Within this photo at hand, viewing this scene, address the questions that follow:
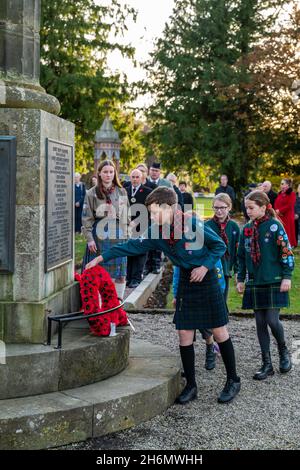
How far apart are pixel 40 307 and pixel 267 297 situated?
2315 mm

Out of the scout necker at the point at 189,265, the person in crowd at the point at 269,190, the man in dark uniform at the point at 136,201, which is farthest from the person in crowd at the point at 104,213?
the person in crowd at the point at 269,190

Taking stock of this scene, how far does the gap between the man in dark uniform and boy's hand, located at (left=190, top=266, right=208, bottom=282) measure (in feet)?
19.1

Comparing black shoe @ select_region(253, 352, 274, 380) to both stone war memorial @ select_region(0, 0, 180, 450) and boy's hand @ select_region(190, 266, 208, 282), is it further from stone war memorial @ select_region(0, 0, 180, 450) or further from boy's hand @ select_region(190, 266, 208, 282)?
boy's hand @ select_region(190, 266, 208, 282)

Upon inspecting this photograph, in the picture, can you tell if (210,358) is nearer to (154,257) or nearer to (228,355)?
(228,355)

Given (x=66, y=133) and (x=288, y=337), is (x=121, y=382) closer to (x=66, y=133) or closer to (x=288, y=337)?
(x=66, y=133)

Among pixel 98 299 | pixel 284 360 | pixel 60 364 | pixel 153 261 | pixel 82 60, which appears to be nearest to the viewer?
pixel 60 364

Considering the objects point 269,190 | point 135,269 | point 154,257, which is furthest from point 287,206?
point 135,269

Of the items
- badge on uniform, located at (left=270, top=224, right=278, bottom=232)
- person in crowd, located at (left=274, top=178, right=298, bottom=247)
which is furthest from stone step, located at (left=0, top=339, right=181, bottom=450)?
person in crowd, located at (left=274, top=178, right=298, bottom=247)

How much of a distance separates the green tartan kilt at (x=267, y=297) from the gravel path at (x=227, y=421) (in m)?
0.70

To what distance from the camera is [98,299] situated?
231 inches

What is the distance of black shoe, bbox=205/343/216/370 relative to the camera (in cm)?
657

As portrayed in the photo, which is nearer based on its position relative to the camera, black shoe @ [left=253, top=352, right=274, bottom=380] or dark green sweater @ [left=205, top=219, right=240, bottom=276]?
black shoe @ [left=253, top=352, right=274, bottom=380]

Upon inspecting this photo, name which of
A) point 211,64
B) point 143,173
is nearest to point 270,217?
point 143,173

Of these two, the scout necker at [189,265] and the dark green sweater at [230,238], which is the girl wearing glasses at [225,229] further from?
the scout necker at [189,265]
